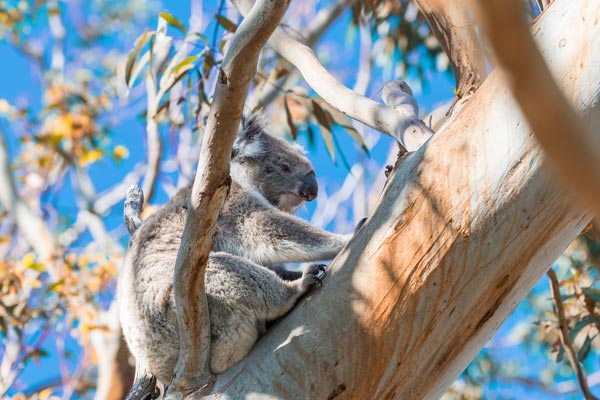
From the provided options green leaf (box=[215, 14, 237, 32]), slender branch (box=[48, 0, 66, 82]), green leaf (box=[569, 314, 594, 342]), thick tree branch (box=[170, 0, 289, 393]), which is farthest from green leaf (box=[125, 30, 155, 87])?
slender branch (box=[48, 0, 66, 82])

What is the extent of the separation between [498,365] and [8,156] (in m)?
4.87

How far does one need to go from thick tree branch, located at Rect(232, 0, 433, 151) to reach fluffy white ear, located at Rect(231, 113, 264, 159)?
44cm

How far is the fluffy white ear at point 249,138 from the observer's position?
3.78 m

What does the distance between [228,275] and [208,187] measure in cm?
74

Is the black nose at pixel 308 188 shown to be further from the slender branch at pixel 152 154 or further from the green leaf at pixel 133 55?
the slender branch at pixel 152 154

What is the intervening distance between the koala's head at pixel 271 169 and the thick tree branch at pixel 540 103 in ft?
10.3

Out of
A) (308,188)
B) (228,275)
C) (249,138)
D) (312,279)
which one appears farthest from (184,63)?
(312,279)

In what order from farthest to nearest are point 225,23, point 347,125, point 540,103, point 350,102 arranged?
point 225,23 < point 347,125 < point 350,102 < point 540,103

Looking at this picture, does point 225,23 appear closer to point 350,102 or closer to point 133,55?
point 133,55

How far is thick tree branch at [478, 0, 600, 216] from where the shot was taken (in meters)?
0.61

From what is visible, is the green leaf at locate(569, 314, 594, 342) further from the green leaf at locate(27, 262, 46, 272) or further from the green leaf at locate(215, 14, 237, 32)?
the green leaf at locate(27, 262, 46, 272)

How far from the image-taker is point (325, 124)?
14.7ft

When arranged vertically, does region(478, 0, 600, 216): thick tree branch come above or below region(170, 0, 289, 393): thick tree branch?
above

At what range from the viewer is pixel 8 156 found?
6.78 metres
